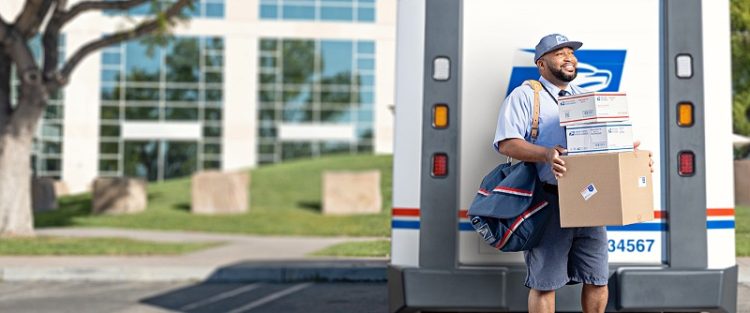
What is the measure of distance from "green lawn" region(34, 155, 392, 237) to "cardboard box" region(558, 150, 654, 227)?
13.0 meters

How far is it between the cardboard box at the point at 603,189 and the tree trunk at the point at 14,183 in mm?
13492

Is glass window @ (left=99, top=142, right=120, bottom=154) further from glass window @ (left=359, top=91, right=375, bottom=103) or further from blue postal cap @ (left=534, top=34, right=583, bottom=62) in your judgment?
blue postal cap @ (left=534, top=34, right=583, bottom=62)

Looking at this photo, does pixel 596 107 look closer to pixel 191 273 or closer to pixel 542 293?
pixel 542 293

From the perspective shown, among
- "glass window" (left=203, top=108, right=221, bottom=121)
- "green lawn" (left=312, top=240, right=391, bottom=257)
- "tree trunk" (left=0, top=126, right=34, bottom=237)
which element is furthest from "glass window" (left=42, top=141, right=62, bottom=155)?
"green lawn" (left=312, top=240, right=391, bottom=257)

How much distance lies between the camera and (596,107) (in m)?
3.97

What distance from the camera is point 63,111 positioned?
36062mm

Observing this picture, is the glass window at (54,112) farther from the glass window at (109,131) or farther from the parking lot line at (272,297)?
the parking lot line at (272,297)

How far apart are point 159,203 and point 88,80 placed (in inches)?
489

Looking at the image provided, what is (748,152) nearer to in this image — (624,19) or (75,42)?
(624,19)

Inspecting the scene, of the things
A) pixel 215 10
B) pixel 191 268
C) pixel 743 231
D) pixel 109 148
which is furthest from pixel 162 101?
pixel 743 231

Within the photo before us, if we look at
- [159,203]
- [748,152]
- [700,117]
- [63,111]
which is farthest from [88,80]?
[700,117]

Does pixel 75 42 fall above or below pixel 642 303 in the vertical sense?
above

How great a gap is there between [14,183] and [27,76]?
1998mm

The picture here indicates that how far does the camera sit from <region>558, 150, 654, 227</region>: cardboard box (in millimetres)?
3998
